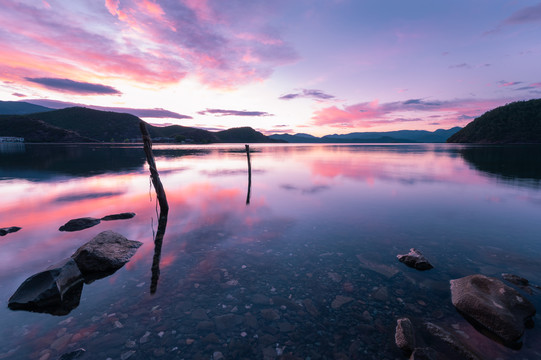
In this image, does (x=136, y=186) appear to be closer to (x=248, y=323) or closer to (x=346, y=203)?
(x=346, y=203)

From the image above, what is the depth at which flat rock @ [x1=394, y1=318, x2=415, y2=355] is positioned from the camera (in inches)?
204

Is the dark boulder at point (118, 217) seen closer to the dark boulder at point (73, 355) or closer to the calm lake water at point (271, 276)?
the calm lake water at point (271, 276)

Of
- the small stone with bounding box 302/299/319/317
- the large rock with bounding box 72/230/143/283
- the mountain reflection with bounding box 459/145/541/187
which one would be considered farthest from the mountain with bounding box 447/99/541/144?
the large rock with bounding box 72/230/143/283

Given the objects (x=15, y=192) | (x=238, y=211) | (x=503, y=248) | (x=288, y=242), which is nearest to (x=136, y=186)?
(x=15, y=192)

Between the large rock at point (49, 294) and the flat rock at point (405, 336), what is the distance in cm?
868

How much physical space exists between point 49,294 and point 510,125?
9461 inches

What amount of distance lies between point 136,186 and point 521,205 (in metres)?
34.8

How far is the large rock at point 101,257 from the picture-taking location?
27.2 feet

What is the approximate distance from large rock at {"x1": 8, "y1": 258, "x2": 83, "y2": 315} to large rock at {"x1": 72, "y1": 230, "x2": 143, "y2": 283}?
86 centimetres

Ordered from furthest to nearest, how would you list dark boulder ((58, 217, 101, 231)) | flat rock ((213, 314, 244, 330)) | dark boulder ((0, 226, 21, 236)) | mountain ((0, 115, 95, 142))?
mountain ((0, 115, 95, 142)) < dark boulder ((58, 217, 101, 231)) < dark boulder ((0, 226, 21, 236)) < flat rock ((213, 314, 244, 330))

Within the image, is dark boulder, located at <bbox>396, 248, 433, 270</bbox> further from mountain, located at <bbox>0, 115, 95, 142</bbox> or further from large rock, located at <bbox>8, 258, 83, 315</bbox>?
mountain, located at <bbox>0, 115, 95, 142</bbox>

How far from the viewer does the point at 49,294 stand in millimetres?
6656

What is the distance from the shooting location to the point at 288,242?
11.0 m

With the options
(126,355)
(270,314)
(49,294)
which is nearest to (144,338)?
(126,355)
